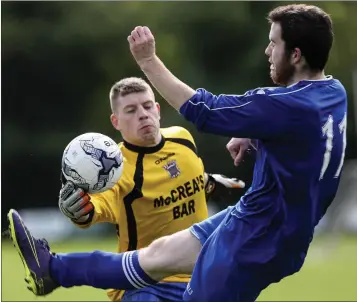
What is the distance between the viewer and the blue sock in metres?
5.36

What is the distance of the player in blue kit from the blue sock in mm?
245

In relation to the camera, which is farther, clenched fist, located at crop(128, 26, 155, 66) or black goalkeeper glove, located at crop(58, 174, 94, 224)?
black goalkeeper glove, located at crop(58, 174, 94, 224)

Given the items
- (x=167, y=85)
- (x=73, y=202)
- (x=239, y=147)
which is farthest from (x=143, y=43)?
(x=73, y=202)

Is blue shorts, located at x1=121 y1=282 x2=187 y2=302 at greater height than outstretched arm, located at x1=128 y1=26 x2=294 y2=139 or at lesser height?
lesser

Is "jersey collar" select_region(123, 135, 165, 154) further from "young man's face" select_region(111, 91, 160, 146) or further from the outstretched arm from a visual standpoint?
the outstretched arm

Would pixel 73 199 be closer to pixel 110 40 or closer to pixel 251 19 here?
pixel 251 19

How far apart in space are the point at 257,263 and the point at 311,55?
3.68 ft

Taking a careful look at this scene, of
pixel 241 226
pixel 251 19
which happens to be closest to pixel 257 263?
pixel 241 226

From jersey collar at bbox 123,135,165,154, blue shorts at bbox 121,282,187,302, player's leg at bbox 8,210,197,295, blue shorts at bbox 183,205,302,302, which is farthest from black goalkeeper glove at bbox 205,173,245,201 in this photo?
blue shorts at bbox 183,205,302,302

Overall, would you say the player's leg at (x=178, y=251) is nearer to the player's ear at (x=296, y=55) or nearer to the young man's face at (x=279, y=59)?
the young man's face at (x=279, y=59)

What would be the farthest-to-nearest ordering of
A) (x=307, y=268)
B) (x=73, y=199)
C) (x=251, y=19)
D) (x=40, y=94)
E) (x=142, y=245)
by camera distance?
(x=40, y=94) < (x=251, y=19) < (x=307, y=268) < (x=142, y=245) < (x=73, y=199)

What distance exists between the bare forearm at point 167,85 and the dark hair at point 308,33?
0.58 metres

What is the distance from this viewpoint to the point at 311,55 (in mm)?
4820

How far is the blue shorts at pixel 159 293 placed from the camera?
19.9 feet
